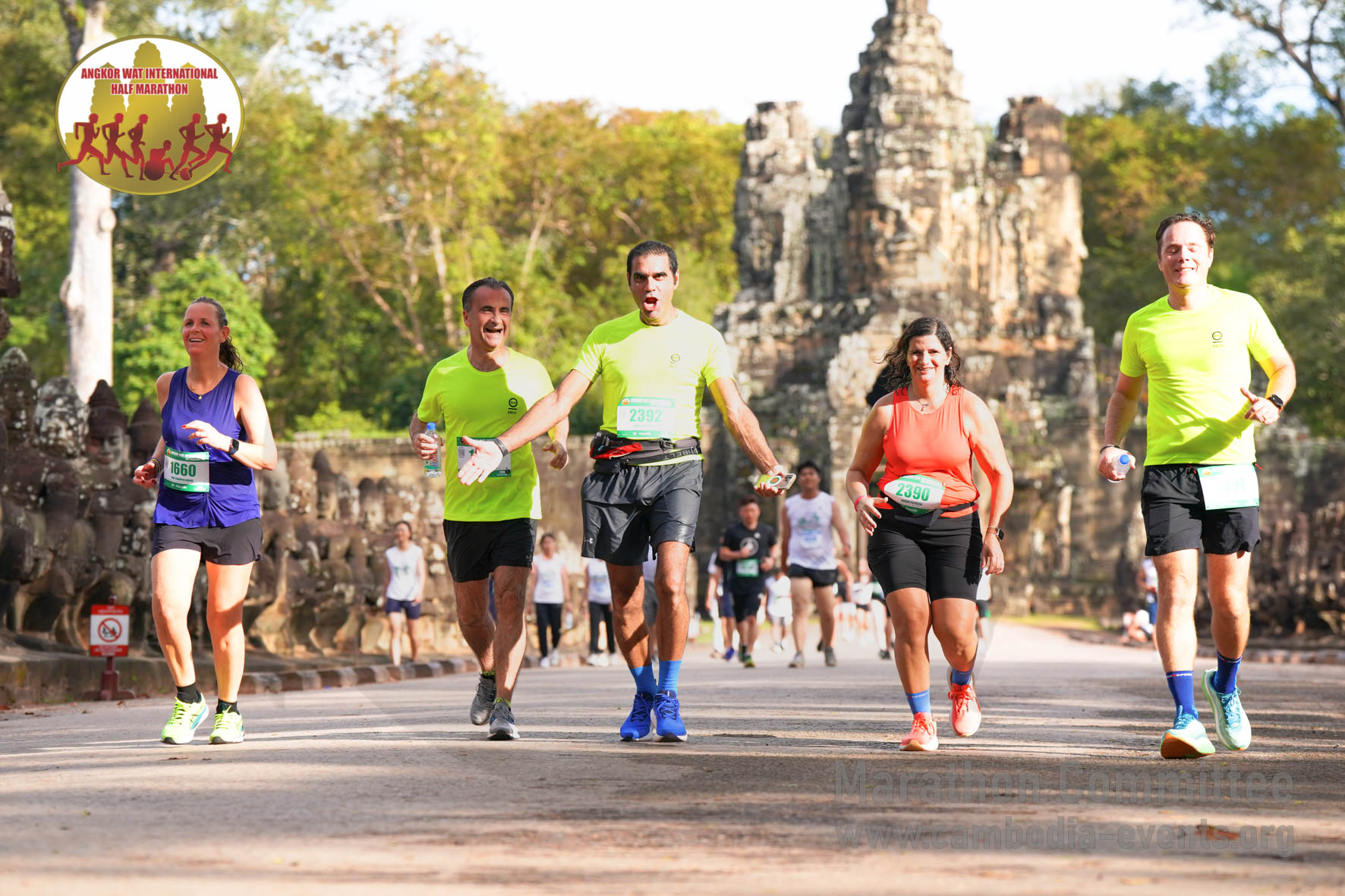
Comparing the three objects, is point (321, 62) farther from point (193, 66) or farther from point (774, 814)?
point (774, 814)

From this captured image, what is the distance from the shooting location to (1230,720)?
879 centimetres

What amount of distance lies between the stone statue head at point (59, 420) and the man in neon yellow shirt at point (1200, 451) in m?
9.17

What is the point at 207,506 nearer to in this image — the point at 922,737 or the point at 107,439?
the point at 922,737

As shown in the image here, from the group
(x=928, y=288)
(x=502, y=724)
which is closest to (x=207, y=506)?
(x=502, y=724)

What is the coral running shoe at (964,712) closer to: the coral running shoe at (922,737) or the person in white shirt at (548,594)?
the coral running shoe at (922,737)

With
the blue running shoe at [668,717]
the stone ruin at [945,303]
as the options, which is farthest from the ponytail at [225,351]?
the stone ruin at [945,303]

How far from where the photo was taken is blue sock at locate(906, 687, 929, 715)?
8.70 metres

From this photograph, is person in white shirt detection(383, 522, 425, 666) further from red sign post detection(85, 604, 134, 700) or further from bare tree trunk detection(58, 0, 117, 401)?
bare tree trunk detection(58, 0, 117, 401)

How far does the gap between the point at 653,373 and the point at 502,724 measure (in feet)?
5.90

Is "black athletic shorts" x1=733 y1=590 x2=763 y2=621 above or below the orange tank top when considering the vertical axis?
below

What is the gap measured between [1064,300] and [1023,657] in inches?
1552

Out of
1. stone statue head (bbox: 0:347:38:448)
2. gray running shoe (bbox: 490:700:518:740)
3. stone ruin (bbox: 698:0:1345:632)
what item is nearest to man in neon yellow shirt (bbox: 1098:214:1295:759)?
gray running shoe (bbox: 490:700:518:740)

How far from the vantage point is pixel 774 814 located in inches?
245

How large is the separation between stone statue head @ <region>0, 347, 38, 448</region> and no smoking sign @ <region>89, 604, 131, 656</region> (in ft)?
6.36
